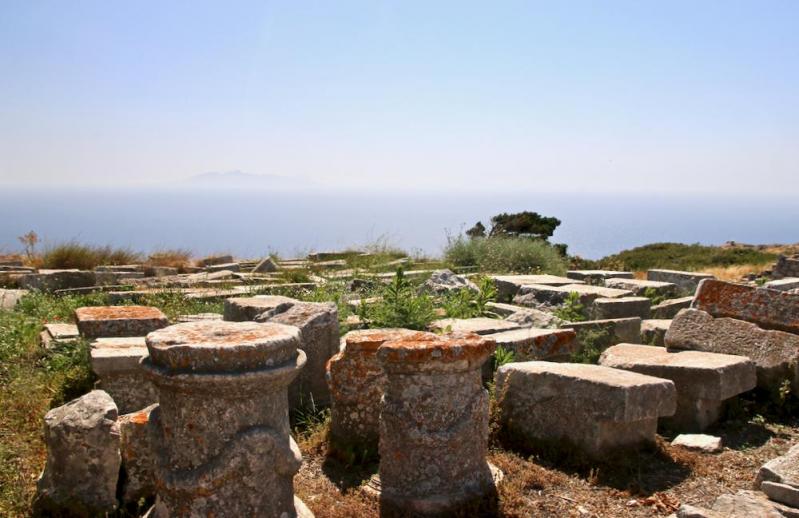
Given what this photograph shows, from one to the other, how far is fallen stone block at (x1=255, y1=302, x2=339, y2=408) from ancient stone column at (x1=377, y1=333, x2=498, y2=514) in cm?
181

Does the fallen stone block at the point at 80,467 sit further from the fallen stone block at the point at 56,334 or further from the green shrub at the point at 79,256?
the green shrub at the point at 79,256

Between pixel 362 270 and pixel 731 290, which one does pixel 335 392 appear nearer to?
pixel 731 290

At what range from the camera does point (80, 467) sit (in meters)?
4.20

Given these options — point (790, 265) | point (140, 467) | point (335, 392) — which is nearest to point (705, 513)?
point (335, 392)

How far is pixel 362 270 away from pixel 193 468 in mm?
8541

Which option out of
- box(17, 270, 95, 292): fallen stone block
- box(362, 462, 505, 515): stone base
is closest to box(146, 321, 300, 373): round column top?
box(362, 462, 505, 515): stone base

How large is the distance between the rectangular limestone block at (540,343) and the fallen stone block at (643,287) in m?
3.56

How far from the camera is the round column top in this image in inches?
127

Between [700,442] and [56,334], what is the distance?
6001mm

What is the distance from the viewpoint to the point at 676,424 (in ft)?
19.7

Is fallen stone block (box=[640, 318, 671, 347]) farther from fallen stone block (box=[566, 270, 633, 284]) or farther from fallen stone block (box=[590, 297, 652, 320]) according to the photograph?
fallen stone block (box=[566, 270, 633, 284])

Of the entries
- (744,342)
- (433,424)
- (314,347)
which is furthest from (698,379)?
(314,347)

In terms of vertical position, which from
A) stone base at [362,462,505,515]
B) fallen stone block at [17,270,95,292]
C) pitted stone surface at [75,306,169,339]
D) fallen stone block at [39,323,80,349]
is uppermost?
pitted stone surface at [75,306,169,339]

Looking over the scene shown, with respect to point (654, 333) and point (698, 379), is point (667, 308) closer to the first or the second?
point (654, 333)
